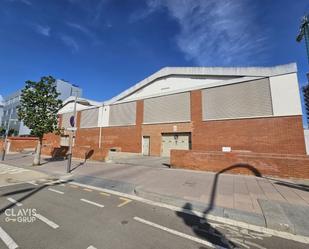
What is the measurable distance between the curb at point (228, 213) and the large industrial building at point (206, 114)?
11311mm

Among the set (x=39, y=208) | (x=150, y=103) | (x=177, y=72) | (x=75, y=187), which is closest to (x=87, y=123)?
(x=150, y=103)

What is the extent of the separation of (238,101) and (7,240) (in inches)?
661

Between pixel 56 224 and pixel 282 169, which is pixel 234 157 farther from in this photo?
pixel 56 224

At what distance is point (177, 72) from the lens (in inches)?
810

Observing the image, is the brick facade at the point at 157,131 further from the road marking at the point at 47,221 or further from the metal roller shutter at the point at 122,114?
the road marking at the point at 47,221

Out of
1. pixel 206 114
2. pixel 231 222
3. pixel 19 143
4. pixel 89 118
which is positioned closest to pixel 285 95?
pixel 206 114

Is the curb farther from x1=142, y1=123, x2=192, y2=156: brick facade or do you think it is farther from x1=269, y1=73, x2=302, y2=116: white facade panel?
x1=142, y1=123, x2=192, y2=156: brick facade

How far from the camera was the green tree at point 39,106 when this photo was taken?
1241cm

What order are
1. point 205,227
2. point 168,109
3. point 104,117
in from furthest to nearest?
point 104,117
point 168,109
point 205,227

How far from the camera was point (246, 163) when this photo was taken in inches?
368

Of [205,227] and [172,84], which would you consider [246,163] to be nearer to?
[205,227]

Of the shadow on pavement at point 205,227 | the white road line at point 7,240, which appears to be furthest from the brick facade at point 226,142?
the white road line at point 7,240

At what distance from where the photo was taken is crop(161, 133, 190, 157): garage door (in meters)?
17.9

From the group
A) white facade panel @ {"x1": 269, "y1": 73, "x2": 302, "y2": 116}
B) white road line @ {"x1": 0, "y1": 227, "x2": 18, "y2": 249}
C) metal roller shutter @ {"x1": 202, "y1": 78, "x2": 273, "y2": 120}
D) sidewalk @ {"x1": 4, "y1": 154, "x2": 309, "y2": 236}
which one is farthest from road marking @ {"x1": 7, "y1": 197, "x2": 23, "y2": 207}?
white facade panel @ {"x1": 269, "y1": 73, "x2": 302, "y2": 116}
